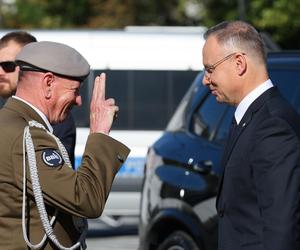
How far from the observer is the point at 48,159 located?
414 centimetres

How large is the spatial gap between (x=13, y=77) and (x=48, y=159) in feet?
6.67

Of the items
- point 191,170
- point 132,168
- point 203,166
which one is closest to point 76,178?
point 203,166

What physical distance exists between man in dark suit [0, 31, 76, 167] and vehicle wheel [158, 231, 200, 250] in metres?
1.81

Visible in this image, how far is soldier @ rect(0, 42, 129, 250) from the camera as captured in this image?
4.12 metres

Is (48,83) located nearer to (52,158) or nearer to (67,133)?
(52,158)

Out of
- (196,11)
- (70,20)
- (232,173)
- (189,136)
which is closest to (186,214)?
(189,136)

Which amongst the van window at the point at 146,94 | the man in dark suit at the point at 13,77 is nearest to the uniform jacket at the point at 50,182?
the man in dark suit at the point at 13,77

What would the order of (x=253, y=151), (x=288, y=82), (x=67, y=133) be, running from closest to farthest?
(x=253, y=151) < (x=67, y=133) < (x=288, y=82)

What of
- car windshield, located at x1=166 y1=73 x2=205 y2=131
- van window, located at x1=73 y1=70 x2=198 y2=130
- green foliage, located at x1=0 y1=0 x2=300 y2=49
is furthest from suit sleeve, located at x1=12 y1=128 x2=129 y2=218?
green foliage, located at x1=0 y1=0 x2=300 y2=49

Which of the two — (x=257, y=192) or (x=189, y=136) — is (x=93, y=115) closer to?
(x=257, y=192)

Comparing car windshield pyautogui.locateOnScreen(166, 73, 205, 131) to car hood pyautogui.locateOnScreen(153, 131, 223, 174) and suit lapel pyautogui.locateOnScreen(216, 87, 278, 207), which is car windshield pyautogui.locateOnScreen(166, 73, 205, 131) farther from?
suit lapel pyautogui.locateOnScreen(216, 87, 278, 207)

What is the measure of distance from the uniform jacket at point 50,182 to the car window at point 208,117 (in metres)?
3.32

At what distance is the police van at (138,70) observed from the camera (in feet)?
43.6

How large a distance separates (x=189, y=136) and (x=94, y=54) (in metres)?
5.65
